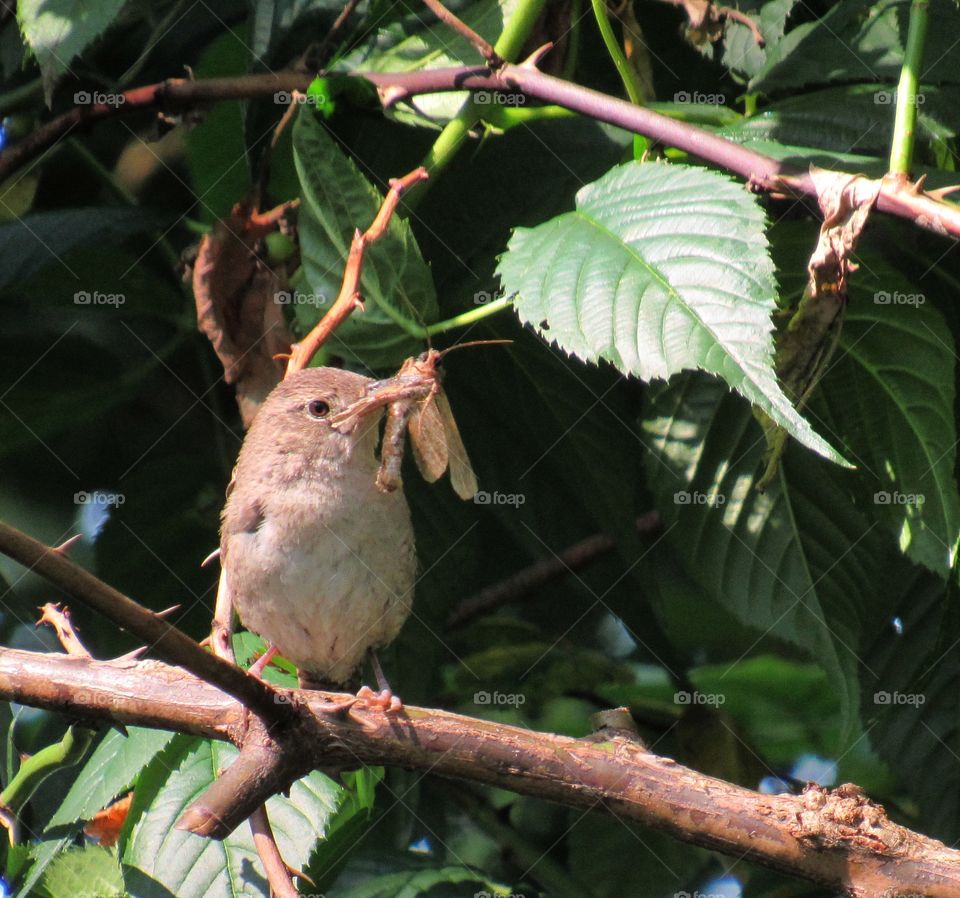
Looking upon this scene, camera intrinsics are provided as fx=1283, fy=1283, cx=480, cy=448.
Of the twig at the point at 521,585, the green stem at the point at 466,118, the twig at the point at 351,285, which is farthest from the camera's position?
the twig at the point at 521,585

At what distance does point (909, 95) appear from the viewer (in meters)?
2.54

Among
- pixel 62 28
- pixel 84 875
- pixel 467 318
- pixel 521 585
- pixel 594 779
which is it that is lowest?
pixel 521 585

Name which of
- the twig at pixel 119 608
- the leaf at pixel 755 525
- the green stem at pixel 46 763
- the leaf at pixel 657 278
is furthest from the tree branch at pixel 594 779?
the leaf at pixel 755 525

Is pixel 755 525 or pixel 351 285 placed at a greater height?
pixel 351 285

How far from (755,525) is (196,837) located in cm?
140

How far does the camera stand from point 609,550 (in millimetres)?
3518

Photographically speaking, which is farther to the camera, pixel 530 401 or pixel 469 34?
pixel 530 401

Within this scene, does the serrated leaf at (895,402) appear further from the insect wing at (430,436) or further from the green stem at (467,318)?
the insect wing at (430,436)

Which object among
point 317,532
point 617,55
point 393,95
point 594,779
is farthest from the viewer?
point 317,532

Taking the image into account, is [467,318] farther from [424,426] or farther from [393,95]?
[393,95]

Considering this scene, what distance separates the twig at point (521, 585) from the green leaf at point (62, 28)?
1.76m

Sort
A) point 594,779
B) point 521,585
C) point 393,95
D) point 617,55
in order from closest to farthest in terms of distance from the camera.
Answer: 1. point 594,779
2. point 617,55
3. point 393,95
4. point 521,585

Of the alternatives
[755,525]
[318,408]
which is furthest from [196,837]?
[755,525]

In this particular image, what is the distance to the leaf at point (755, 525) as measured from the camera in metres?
2.87
